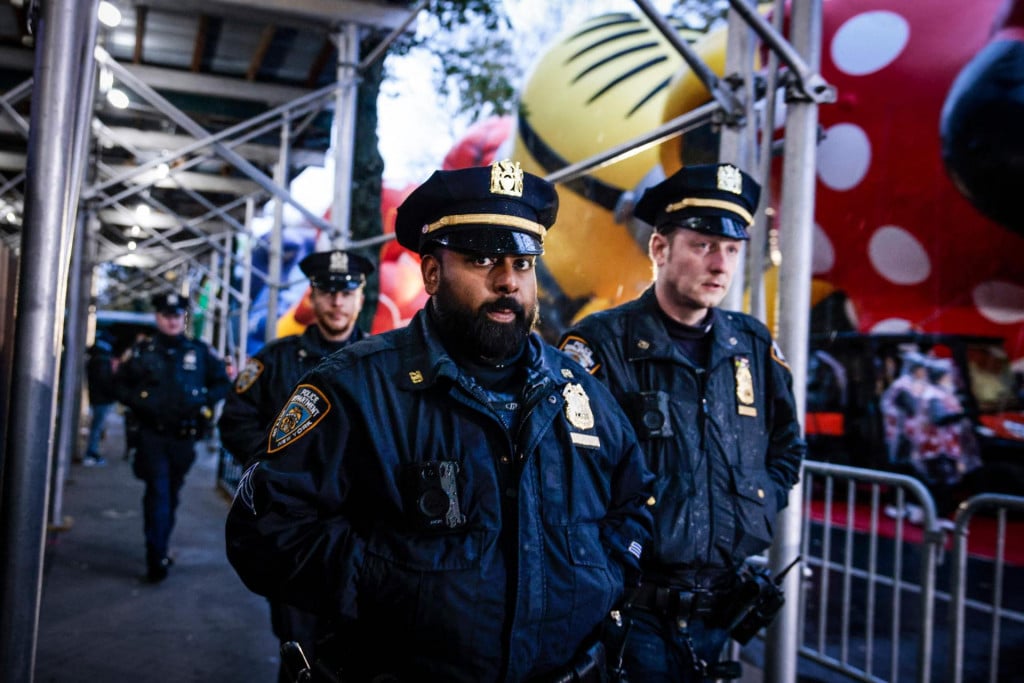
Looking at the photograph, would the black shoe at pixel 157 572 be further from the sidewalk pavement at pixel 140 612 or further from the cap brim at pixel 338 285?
the cap brim at pixel 338 285

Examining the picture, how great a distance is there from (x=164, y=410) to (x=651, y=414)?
4.67 metres

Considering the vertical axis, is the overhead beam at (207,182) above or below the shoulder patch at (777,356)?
above

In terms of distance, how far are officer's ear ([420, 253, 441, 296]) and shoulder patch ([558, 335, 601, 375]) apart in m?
0.72

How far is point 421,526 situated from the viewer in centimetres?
180

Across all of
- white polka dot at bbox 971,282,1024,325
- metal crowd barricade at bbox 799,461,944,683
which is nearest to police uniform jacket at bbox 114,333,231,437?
metal crowd barricade at bbox 799,461,944,683

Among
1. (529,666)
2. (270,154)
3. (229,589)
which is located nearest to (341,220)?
(229,589)

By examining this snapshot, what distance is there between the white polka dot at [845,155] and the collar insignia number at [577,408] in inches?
184

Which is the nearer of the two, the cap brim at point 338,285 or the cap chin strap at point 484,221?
the cap chin strap at point 484,221

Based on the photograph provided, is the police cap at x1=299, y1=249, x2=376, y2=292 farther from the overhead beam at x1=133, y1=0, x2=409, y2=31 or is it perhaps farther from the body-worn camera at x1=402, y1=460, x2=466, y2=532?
the body-worn camera at x1=402, y1=460, x2=466, y2=532

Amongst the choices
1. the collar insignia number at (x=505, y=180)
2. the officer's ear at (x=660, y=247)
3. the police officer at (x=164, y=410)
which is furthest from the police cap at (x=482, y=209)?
the police officer at (x=164, y=410)

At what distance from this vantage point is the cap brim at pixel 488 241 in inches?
79.0

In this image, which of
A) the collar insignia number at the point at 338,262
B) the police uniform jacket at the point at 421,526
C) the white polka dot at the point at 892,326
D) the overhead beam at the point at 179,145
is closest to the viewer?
the police uniform jacket at the point at 421,526

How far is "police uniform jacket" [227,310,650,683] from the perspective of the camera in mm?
1787

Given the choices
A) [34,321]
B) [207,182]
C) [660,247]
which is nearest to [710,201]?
[660,247]
